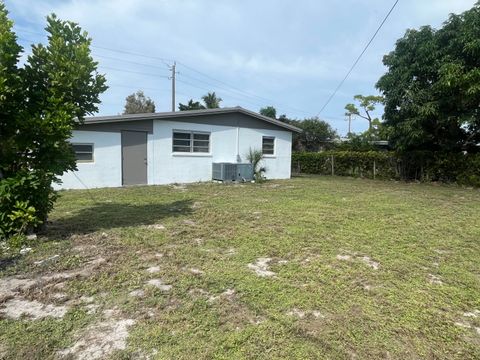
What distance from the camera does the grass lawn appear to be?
2207mm

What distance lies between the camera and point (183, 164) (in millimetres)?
12797

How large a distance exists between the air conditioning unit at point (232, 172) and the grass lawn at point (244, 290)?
7.35 m

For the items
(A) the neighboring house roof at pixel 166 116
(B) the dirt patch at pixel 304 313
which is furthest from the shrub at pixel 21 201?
(A) the neighboring house roof at pixel 166 116

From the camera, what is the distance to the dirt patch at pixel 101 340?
6.88ft

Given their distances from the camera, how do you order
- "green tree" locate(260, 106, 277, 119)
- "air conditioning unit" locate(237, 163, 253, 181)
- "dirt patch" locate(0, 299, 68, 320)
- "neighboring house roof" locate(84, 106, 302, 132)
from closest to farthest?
1. "dirt patch" locate(0, 299, 68, 320)
2. "neighboring house roof" locate(84, 106, 302, 132)
3. "air conditioning unit" locate(237, 163, 253, 181)
4. "green tree" locate(260, 106, 277, 119)

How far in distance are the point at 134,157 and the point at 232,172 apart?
156 inches

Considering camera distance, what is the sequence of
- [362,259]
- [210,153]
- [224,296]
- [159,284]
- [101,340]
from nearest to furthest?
[101,340] < [224,296] < [159,284] < [362,259] < [210,153]

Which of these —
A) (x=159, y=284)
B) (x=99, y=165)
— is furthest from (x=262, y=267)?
(x=99, y=165)

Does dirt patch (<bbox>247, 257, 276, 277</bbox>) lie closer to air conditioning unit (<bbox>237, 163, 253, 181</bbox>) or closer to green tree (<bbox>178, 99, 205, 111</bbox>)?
air conditioning unit (<bbox>237, 163, 253, 181</bbox>)

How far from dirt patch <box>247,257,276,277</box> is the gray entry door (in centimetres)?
897

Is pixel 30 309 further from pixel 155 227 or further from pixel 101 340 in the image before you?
pixel 155 227

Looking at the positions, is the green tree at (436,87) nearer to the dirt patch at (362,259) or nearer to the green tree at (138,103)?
the dirt patch at (362,259)

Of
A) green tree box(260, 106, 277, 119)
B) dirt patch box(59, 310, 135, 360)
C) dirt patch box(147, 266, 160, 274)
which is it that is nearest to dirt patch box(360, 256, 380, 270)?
dirt patch box(147, 266, 160, 274)

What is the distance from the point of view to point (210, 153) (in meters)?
13.5
